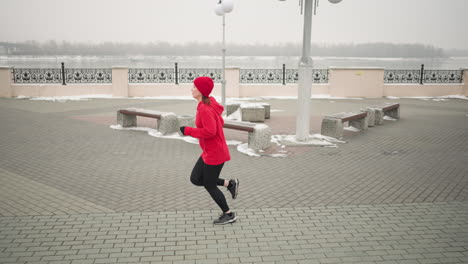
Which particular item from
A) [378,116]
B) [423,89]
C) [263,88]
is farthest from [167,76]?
[423,89]

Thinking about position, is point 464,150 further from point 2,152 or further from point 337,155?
point 2,152

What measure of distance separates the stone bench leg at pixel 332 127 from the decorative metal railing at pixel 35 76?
15.4m

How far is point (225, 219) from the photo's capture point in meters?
4.54

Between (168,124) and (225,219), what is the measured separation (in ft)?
18.8

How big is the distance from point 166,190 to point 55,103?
12.8 metres

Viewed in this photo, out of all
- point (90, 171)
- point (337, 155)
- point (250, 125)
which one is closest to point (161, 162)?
point (90, 171)

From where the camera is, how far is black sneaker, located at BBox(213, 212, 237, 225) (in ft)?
14.9

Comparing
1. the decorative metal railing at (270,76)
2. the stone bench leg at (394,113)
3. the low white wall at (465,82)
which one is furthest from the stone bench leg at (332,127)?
the low white wall at (465,82)

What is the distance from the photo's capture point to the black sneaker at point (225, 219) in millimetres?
4527

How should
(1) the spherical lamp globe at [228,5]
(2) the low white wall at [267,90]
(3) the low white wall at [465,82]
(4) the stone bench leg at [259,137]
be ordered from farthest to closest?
(3) the low white wall at [465,82]
(2) the low white wall at [267,90]
(1) the spherical lamp globe at [228,5]
(4) the stone bench leg at [259,137]

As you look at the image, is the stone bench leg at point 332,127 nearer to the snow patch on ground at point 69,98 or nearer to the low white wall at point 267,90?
the low white wall at point 267,90

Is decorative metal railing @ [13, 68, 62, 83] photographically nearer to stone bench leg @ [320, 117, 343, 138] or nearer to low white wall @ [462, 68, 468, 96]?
stone bench leg @ [320, 117, 343, 138]

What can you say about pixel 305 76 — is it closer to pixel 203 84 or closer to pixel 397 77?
pixel 203 84

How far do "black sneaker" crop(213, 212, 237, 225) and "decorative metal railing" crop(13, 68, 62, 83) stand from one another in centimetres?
1801
